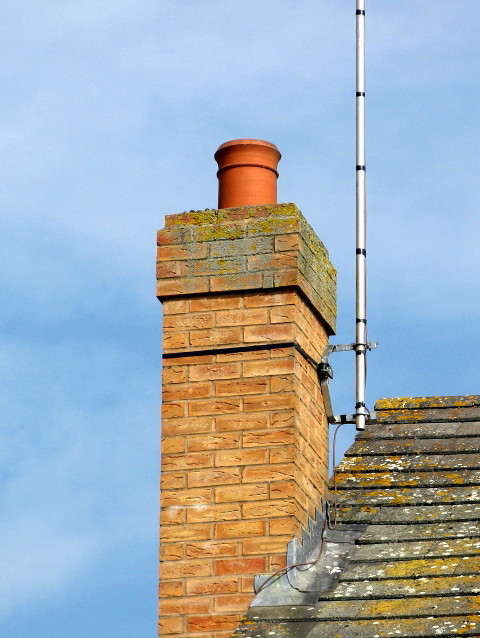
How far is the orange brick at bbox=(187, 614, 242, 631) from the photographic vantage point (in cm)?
783

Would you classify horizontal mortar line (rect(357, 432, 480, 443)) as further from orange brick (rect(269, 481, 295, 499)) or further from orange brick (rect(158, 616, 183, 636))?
orange brick (rect(158, 616, 183, 636))

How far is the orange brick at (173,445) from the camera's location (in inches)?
326

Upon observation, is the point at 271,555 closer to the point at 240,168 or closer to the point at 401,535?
the point at 401,535

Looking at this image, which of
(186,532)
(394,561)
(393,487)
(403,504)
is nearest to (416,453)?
(393,487)

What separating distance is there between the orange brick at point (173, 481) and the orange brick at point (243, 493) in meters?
0.21

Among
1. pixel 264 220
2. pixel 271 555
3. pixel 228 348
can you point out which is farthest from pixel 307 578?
pixel 264 220

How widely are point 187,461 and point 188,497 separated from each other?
19 centimetres

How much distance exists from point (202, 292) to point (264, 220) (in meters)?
0.49

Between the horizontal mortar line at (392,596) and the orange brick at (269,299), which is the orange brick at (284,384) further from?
the horizontal mortar line at (392,596)

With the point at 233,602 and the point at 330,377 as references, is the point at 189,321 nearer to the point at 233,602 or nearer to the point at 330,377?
the point at 330,377

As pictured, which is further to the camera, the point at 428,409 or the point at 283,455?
the point at 428,409

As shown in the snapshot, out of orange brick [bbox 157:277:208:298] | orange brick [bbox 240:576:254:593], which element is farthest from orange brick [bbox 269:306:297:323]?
orange brick [bbox 240:576:254:593]

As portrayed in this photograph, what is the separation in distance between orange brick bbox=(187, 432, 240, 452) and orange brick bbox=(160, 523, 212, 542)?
39cm

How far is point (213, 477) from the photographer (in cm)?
817
